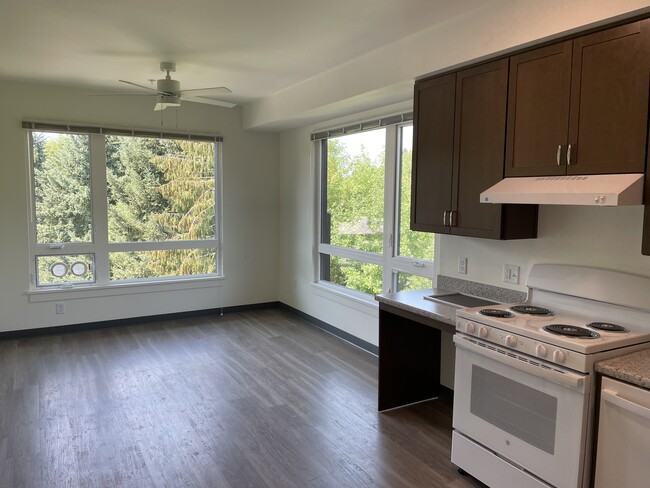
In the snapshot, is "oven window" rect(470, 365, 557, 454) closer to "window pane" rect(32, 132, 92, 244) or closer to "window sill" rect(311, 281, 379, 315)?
"window sill" rect(311, 281, 379, 315)

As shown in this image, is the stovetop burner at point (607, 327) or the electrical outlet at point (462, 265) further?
the electrical outlet at point (462, 265)

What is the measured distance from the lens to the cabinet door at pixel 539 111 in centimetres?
231

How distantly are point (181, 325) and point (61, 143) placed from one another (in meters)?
2.36

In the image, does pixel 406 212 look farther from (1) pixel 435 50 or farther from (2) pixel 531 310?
(2) pixel 531 310

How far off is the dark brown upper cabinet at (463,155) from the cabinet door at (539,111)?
0.24 ft

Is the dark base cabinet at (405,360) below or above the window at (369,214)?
below

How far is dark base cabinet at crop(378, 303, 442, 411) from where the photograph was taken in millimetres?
3285

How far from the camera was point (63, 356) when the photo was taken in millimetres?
4355

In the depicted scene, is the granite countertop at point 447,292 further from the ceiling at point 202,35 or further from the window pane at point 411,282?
the ceiling at point 202,35

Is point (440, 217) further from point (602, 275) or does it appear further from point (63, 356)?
point (63, 356)

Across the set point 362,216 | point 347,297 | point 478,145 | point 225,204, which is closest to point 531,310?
point 478,145

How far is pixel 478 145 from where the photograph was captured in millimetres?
2795

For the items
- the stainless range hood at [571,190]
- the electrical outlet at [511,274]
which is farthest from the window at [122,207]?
the stainless range hood at [571,190]

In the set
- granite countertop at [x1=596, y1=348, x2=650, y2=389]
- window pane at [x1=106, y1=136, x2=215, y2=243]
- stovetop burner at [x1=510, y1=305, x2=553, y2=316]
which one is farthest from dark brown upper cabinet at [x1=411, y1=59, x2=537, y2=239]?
window pane at [x1=106, y1=136, x2=215, y2=243]
